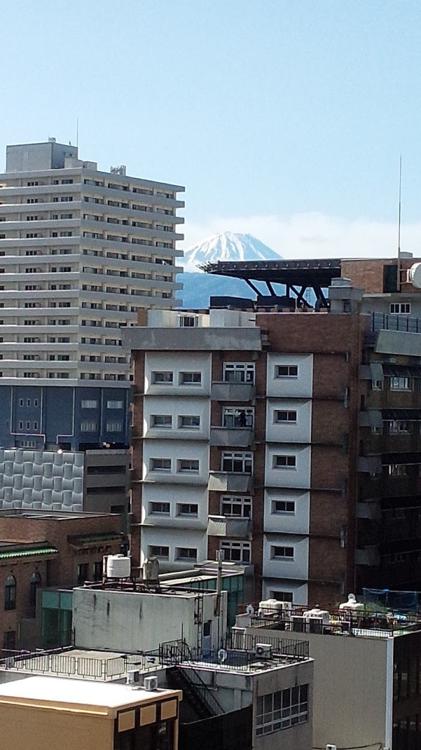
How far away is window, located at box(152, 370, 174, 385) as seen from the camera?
337 feet

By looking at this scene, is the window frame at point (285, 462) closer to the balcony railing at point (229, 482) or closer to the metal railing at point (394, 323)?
the balcony railing at point (229, 482)

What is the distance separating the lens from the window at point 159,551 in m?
102

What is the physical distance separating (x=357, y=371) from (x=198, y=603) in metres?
35.1

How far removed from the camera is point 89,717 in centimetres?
4825

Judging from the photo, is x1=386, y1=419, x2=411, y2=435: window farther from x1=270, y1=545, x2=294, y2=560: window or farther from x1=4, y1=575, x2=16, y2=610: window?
x1=4, y1=575, x2=16, y2=610: window

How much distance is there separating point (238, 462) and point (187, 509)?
4.59 metres

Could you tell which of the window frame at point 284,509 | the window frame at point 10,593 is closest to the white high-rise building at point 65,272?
the window frame at point 284,509

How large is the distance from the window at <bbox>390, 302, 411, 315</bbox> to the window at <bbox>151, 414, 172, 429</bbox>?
850 inches

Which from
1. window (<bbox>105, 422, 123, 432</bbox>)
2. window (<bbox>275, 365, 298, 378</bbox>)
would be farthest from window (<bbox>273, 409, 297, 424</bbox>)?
window (<bbox>105, 422, 123, 432</bbox>)

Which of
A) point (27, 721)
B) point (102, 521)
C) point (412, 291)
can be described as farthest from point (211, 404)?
point (27, 721)

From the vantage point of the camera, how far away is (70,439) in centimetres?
15700

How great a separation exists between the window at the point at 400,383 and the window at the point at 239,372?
941 cm

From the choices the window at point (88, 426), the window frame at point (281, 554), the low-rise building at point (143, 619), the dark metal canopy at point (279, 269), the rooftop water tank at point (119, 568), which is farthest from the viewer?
the window at point (88, 426)

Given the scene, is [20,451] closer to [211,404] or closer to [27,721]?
[211,404]
